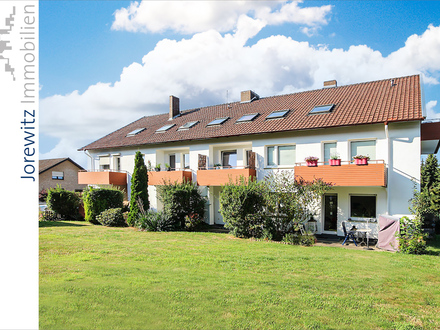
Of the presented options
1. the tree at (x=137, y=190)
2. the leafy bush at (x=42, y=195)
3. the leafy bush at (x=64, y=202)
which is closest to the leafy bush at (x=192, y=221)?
the tree at (x=137, y=190)

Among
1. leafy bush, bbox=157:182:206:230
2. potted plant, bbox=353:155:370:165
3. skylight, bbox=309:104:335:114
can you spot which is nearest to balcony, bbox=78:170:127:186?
leafy bush, bbox=157:182:206:230

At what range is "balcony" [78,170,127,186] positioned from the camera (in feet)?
77.9

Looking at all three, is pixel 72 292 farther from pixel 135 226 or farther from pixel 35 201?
pixel 135 226

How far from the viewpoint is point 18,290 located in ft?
17.3

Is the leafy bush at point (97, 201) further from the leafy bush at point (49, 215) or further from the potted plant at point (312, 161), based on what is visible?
the potted plant at point (312, 161)

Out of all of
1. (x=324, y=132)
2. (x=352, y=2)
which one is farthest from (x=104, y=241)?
(x=352, y=2)

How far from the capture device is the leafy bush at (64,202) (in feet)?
72.8

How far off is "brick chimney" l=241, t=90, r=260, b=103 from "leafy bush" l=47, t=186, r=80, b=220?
15.2m

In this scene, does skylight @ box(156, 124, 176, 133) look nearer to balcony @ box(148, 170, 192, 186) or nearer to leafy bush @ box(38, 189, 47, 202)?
balcony @ box(148, 170, 192, 186)

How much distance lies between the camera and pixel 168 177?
21.3 metres

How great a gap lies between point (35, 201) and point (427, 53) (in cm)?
1825

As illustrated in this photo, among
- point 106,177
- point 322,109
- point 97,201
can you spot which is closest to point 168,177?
point 97,201

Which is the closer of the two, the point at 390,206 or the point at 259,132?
the point at 390,206

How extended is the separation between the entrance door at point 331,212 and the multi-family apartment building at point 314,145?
5 cm
